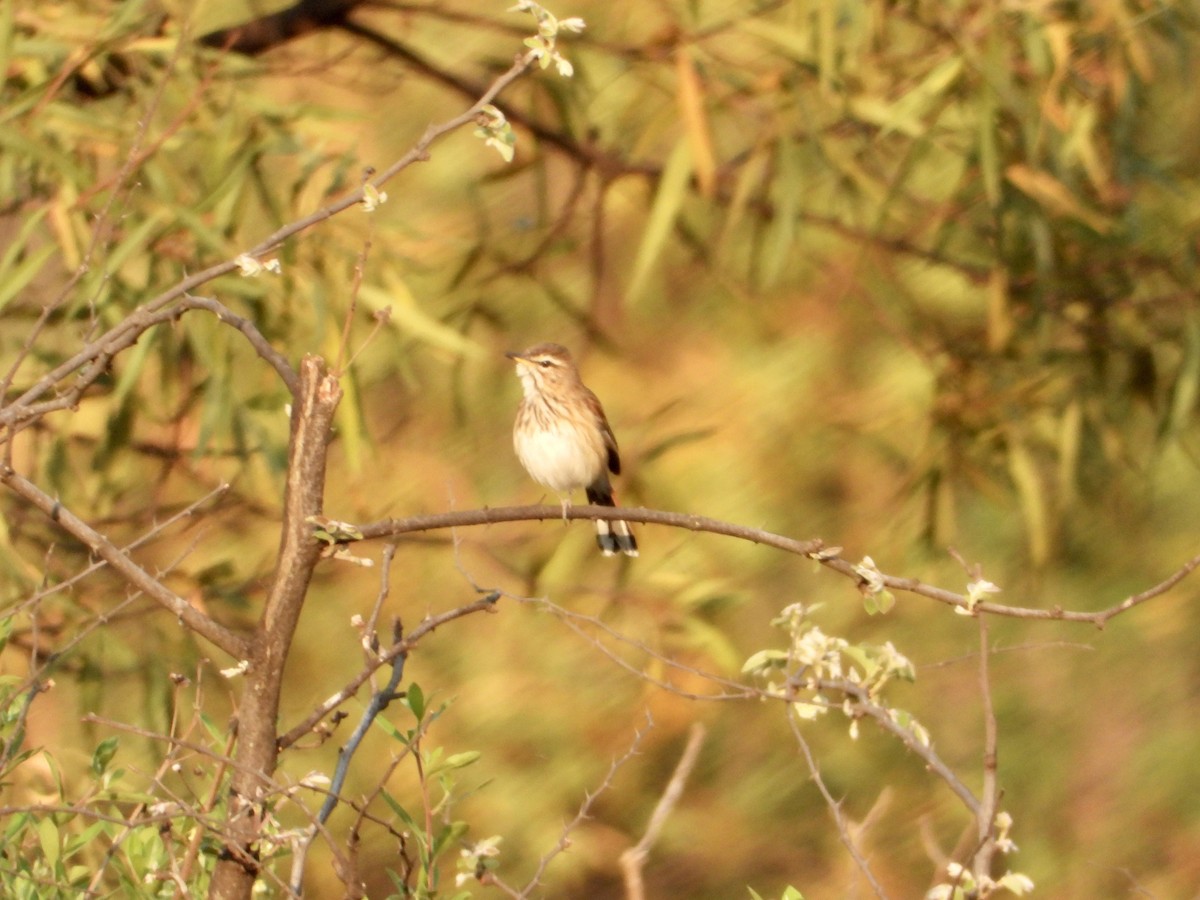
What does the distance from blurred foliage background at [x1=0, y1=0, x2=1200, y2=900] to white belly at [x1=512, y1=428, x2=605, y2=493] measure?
205 mm

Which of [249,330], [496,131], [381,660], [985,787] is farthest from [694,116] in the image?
[381,660]

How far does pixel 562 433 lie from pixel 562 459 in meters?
0.08

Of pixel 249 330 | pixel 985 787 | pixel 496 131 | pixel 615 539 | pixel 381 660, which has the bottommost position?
pixel 615 539

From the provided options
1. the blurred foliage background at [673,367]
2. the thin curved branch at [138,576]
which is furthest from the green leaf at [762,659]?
the blurred foliage background at [673,367]

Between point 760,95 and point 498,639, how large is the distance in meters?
2.12

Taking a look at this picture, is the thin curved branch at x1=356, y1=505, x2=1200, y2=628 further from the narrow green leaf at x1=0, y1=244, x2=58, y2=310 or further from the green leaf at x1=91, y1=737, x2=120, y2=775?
the narrow green leaf at x1=0, y1=244, x2=58, y2=310

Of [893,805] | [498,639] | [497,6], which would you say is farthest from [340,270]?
[893,805]

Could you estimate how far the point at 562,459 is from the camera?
5043mm

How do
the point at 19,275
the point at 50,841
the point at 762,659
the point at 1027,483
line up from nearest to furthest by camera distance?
the point at 50,841, the point at 762,659, the point at 19,275, the point at 1027,483

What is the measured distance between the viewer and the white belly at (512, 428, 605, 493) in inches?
199

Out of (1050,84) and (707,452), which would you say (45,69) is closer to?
(707,452)

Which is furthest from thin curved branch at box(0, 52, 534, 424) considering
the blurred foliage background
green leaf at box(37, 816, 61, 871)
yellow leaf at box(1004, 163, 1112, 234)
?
yellow leaf at box(1004, 163, 1112, 234)

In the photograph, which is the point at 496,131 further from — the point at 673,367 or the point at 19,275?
the point at 673,367

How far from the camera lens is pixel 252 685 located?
7.49 feet
